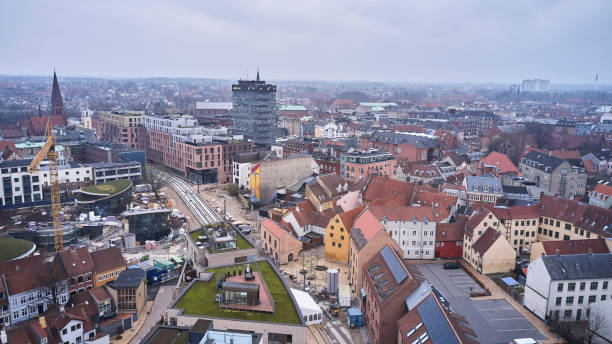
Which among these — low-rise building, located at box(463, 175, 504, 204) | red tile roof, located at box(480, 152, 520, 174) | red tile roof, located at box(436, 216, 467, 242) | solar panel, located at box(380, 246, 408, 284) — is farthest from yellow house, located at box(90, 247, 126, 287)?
red tile roof, located at box(480, 152, 520, 174)

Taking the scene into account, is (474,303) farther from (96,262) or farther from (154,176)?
(154,176)

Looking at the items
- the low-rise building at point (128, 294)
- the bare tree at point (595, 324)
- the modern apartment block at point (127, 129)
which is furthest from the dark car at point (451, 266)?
the modern apartment block at point (127, 129)

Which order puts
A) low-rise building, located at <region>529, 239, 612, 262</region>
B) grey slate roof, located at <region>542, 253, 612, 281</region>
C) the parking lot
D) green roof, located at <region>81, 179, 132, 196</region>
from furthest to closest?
green roof, located at <region>81, 179, 132, 196</region>, low-rise building, located at <region>529, 239, 612, 262</region>, grey slate roof, located at <region>542, 253, 612, 281</region>, the parking lot

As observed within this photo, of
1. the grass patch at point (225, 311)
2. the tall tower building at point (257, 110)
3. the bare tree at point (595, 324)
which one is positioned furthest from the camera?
the tall tower building at point (257, 110)

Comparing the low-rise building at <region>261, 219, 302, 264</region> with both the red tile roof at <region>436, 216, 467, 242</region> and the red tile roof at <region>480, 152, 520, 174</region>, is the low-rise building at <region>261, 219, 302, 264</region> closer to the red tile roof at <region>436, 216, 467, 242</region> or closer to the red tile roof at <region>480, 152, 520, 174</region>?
the red tile roof at <region>436, 216, 467, 242</region>

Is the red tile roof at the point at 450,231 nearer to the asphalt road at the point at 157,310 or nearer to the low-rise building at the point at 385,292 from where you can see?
the low-rise building at the point at 385,292

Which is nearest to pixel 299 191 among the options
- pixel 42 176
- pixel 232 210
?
pixel 232 210
